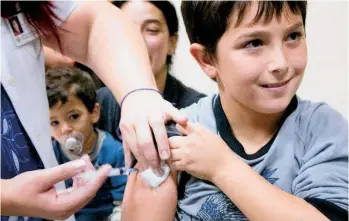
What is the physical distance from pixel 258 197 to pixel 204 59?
0.33 meters

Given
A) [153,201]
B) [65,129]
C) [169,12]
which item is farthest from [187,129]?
[169,12]

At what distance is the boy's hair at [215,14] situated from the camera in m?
0.80

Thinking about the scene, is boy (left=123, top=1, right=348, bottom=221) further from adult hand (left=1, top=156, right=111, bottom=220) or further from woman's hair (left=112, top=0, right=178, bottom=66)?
woman's hair (left=112, top=0, right=178, bottom=66)

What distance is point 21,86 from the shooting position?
81 cm

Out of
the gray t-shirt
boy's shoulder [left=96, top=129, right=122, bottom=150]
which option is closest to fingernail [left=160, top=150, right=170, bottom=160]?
the gray t-shirt

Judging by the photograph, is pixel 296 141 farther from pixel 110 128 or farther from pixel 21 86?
pixel 110 128

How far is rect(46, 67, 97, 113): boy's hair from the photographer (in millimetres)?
1468

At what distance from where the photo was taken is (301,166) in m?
0.80

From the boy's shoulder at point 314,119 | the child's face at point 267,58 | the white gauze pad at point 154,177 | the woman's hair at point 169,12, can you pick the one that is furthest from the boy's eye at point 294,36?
the woman's hair at point 169,12

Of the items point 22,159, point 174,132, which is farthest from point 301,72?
point 22,159

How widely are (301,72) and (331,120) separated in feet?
0.34

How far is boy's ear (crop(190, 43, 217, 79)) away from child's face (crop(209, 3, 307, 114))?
3.0 inches

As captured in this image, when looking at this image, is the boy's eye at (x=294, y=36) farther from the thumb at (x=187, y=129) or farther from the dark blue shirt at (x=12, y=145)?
the dark blue shirt at (x=12, y=145)

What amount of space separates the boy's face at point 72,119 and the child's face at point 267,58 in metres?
0.79
